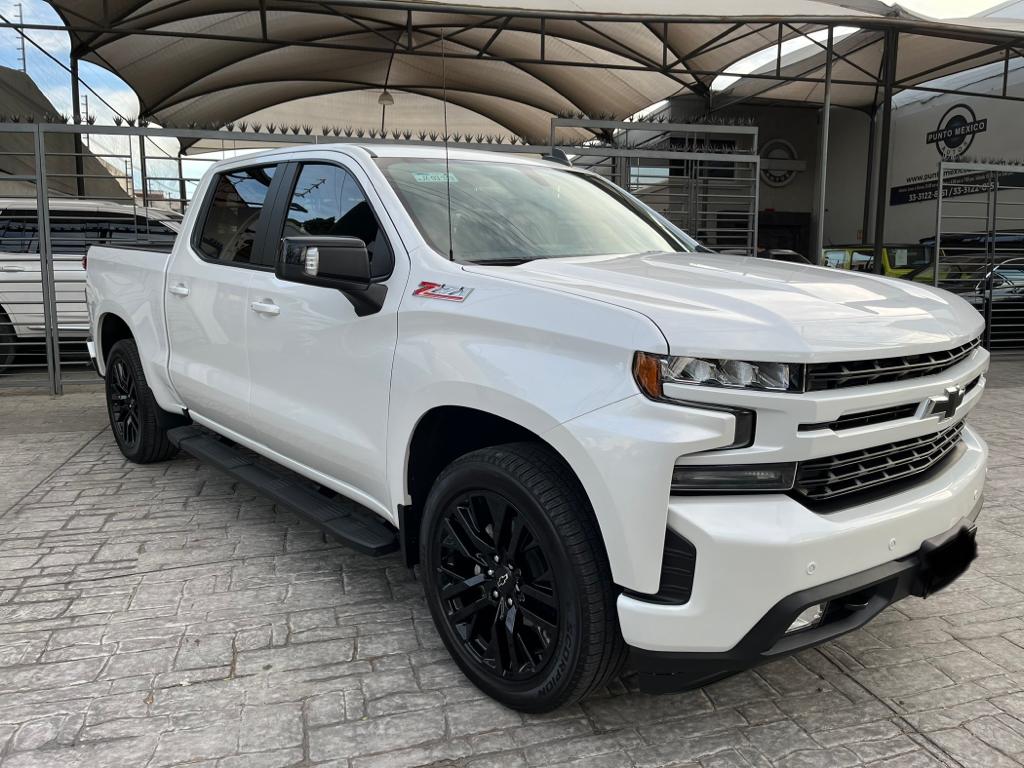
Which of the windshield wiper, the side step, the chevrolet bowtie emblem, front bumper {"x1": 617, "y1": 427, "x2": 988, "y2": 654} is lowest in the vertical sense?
the side step

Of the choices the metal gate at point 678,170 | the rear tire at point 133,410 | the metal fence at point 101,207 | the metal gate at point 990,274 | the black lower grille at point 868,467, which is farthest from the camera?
the metal gate at point 990,274

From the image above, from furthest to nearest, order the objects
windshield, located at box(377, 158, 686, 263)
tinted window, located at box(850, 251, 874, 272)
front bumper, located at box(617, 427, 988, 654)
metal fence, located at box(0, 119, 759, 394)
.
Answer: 1. tinted window, located at box(850, 251, 874, 272)
2. metal fence, located at box(0, 119, 759, 394)
3. windshield, located at box(377, 158, 686, 263)
4. front bumper, located at box(617, 427, 988, 654)

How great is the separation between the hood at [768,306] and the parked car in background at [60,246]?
296 inches

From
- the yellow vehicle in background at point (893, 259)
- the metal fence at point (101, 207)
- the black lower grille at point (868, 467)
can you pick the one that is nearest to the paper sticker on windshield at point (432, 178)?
the black lower grille at point (868, 467)

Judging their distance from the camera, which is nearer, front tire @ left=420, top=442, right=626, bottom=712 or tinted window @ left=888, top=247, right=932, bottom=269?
front tire @ left=420, top=442, right=626, bottom=712

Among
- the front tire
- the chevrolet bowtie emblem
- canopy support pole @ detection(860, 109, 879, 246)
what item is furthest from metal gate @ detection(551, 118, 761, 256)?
canopy support pole @ detection(860, 109, 879, 246)

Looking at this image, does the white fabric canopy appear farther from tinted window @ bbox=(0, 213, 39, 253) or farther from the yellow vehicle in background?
tinted window @ bbox=(0, 213, 39, 253)

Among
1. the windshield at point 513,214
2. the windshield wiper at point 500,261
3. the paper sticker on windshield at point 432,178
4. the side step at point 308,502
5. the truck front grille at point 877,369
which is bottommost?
the side step at point 308,502

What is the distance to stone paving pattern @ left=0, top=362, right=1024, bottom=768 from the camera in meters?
2.50

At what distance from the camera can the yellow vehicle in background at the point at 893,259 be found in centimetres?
1274

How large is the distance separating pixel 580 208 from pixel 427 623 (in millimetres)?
1965

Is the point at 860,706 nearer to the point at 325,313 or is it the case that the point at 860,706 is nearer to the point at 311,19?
the point at 325,313

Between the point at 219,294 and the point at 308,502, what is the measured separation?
48.8 inches

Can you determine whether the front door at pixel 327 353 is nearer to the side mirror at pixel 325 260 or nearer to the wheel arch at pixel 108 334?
the side mirror at pixel 325 260
